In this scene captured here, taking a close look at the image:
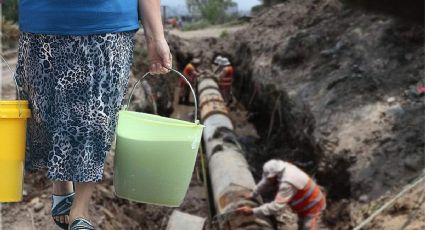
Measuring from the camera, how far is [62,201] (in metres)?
2.66

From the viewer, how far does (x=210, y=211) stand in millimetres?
7461

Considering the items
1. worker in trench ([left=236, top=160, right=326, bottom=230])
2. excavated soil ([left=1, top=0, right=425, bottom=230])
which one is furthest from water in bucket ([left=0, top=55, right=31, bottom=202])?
worker in trench ([left=236, top=160, right=326, bottom=230])

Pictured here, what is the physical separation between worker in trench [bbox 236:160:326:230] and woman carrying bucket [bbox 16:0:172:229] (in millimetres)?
3798

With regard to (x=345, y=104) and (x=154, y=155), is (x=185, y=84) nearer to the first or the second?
(x=345, y=104)

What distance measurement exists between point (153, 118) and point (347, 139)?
571 centimetres

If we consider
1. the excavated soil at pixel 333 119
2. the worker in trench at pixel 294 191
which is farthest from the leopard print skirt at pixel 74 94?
the worker in trench at pixel 294 191

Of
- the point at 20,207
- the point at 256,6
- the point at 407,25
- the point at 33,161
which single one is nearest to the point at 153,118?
the point at 33,161

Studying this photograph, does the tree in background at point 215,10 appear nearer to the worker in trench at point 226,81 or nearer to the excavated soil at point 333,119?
the worker in trench at point 226,81

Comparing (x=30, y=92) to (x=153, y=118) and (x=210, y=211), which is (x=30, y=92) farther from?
(x=210, y=211)

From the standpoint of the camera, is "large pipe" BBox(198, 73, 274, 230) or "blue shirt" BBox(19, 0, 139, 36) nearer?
"blue shirt" BBox(19, 0, 139, 36)

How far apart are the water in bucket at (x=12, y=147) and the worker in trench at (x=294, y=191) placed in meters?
3.87

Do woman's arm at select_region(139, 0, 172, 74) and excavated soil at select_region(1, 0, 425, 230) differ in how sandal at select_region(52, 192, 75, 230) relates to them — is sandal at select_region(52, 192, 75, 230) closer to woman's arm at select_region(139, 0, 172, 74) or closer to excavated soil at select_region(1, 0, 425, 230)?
woman's arm at select_region(139, 0, 172, 74)

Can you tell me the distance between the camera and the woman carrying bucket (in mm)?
2350

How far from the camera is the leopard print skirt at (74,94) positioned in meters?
2.38
